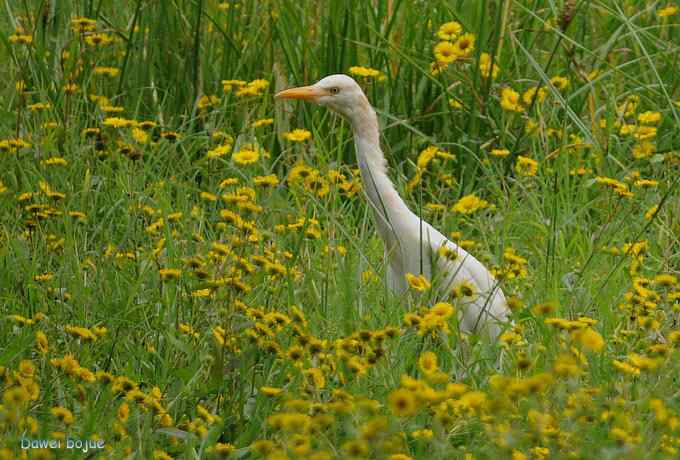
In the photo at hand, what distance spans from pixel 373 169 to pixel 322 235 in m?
0.33

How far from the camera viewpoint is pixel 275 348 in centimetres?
266

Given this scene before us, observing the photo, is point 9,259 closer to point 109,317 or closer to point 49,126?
point 109,317

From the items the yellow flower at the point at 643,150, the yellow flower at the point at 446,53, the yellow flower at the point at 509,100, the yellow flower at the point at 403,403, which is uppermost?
the yellow flower at the point at 446,53

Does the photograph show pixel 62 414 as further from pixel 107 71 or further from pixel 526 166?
pixel 107 71

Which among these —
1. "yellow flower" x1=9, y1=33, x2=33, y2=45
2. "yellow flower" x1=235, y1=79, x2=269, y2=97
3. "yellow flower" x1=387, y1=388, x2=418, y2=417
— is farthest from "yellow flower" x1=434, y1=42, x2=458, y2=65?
"yellow flower" x1=387, y1=388, x2=418, y2=417

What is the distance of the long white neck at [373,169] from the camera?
3.62 meters

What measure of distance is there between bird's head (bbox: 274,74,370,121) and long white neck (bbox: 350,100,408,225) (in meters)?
0.01

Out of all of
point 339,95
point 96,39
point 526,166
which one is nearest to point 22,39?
point 96,39

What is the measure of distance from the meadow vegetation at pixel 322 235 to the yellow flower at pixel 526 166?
0.01 m

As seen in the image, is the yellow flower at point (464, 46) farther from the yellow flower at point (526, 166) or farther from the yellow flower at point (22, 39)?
the yellow flower at point (22, 39)

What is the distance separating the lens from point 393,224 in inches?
142

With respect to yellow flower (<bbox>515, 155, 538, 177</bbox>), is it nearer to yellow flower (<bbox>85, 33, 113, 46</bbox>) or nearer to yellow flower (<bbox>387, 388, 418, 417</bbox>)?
yellow flower (<bbox>85, 33, 113, 46</bbox>)

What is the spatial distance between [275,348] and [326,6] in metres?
2.66

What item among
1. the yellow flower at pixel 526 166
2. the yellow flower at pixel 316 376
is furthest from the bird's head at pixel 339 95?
the yellow flower at pixel 316 376
